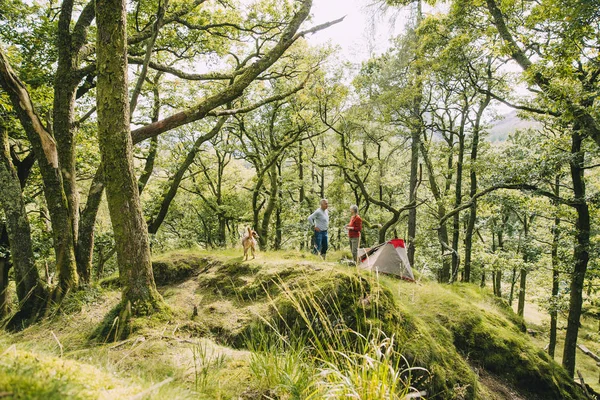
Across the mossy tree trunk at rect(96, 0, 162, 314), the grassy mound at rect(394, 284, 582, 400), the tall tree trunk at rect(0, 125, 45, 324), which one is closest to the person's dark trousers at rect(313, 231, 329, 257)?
the grassy mound at rect(394, 284, 582, 400)

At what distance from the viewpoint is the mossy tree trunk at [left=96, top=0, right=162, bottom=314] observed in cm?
352

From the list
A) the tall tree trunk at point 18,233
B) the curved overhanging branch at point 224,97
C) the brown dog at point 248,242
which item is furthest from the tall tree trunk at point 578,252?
the tall tree trunk at point 18,233

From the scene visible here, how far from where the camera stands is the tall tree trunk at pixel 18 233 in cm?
477

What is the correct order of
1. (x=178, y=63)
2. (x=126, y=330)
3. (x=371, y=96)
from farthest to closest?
(x=371, y=96) < (x=178, y=63) < (x=126, y=330)

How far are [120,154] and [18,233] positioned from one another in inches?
125

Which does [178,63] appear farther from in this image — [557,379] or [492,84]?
[557,379]

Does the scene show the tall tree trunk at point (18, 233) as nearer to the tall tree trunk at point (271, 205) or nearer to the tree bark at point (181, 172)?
the tree bark at point (181, 172)

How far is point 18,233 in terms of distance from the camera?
498 centimetres

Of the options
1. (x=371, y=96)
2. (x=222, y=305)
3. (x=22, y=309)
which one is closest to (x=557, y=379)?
(x=222, y=305)

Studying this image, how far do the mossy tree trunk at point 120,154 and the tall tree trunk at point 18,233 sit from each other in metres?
2.40

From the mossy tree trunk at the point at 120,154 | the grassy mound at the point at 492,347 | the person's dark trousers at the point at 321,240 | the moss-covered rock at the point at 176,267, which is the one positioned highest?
the mossy tree trunk at the point at 120,154

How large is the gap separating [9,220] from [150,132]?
3.05 metres

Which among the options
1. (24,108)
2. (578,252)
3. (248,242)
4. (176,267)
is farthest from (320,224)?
(578,252)

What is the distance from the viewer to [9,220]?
491 centimetres
